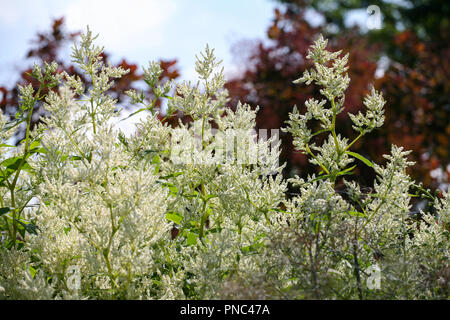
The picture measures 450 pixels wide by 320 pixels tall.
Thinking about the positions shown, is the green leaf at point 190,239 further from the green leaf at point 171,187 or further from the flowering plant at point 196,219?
the green leaf at point 171,187

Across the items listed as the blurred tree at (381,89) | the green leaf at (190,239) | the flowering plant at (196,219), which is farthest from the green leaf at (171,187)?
the blurred tree at (381,89)

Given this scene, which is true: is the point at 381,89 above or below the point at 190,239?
above

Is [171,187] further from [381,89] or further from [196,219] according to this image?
[381,89]

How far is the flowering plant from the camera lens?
1.65m

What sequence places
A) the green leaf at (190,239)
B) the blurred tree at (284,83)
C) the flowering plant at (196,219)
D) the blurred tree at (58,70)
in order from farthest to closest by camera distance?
the blurred tree at (284,83), the blurred tree at (58,70), the green leaf at (190,239), the flowering plant at (196,219)

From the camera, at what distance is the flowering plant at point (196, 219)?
5.40 ft

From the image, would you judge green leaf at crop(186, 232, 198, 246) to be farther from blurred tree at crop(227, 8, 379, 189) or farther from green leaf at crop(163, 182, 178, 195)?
blurred tree at crop(227, 8, 379, 189)

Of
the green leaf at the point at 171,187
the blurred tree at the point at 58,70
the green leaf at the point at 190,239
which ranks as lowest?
the green leaf at the point at 190,239

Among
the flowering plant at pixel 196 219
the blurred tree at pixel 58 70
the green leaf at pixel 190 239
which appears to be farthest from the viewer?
the blurred tree at pixel 58 70

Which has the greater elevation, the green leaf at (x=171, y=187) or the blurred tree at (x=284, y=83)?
the blurred tree at (x=284, y=83)

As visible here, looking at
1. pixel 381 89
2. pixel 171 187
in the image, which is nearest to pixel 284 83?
pixel 381 89

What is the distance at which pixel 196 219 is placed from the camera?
226cm

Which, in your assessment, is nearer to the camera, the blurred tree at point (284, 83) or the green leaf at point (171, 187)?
the green leaf at point (171, 187)
